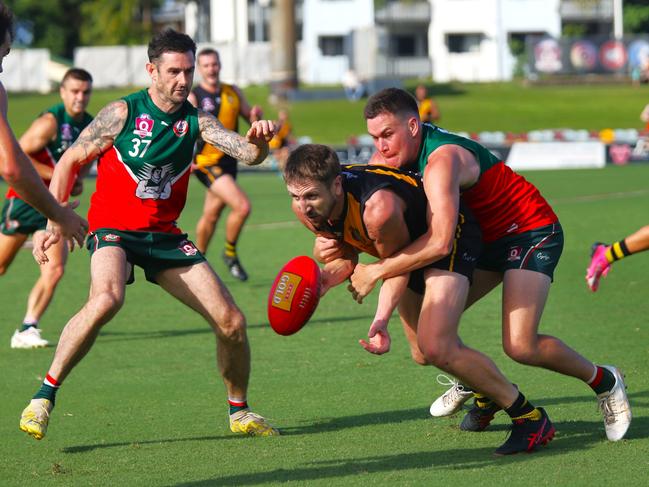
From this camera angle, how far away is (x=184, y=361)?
9.40m

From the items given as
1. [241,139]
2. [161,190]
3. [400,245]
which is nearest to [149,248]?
[161,190]

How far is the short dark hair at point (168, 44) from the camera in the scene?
7.12 m

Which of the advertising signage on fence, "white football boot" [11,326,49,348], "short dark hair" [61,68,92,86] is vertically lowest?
"white football boot" [11,326,49,348]

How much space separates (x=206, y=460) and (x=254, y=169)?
78.4 ft

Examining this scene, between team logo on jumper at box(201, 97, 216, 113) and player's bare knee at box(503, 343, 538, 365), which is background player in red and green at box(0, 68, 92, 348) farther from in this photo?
player's bare knee at box(503, 343, 538, 365)

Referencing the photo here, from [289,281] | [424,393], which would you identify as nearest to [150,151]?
[289,281]

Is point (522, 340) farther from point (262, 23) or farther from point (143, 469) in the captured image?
point (262, 23)

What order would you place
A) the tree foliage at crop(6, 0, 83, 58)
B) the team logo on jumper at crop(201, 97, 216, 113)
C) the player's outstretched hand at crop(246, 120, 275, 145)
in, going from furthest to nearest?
the tree foliage at crop(6, 0, 83, 58) < the team logo on jumper at crop(201, 97, 216, 113) < the player's outstretched hand at crop(246, 120, 275, 145)

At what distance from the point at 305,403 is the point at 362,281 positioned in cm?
194

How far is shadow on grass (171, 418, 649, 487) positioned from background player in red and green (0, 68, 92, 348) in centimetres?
443

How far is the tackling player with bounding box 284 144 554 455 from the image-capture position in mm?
5961

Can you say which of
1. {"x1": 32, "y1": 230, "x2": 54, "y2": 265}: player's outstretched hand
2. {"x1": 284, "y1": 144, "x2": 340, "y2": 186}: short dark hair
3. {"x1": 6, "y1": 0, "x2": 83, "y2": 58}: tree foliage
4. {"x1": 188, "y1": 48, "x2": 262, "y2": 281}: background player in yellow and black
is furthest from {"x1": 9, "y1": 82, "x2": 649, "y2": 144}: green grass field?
{"x1": 284, "y1": 144, "x2": 340, "y2": 186}: short dark hair

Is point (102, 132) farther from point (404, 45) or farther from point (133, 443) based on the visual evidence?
point (404, 45)

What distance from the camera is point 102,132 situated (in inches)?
287
